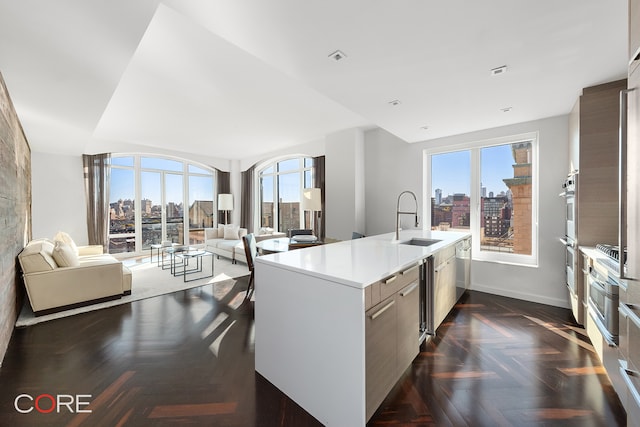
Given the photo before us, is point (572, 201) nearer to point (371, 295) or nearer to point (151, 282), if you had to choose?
point (371, 295)

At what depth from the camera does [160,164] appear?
23.0 feet

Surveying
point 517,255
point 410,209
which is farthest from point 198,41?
point 517,255

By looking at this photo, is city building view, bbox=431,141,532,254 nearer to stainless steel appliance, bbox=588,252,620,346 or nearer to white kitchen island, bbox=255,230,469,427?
stainless steel appliance, bbox=588,252,620,346

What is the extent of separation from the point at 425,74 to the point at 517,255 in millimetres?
2953

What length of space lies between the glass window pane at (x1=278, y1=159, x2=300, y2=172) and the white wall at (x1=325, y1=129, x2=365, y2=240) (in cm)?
162

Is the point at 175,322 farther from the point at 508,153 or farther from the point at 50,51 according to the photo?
the point at 508,153

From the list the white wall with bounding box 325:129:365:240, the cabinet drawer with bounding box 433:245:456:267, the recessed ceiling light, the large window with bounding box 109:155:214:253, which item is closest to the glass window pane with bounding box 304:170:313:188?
the white wall with bounding box 325:129:365:240

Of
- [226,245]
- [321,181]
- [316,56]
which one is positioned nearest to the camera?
[316,56]

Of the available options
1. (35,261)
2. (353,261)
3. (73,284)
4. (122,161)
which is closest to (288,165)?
(122,161)

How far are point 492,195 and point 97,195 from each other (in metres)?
7.93

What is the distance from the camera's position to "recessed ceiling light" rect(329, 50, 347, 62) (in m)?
1.84

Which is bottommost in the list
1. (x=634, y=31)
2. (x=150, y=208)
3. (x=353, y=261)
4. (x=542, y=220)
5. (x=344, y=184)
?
(x=353, y=261)

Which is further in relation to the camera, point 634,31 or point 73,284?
point 73,284

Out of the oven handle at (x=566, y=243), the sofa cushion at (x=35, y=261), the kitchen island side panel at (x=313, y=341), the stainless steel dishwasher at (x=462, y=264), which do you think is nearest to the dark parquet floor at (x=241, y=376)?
the kitchen island side panel at (x=313, y=341)
